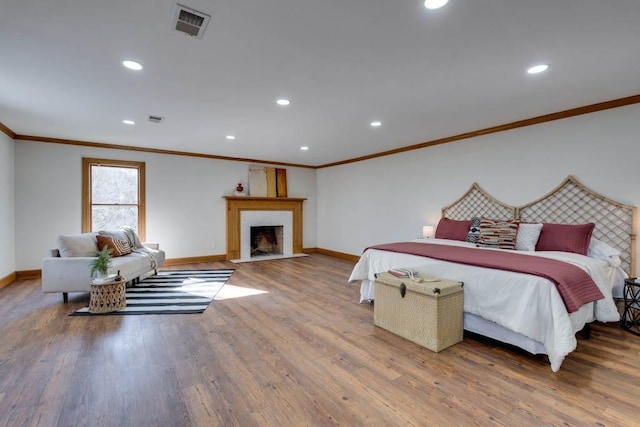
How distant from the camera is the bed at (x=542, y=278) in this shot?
2.24 metres

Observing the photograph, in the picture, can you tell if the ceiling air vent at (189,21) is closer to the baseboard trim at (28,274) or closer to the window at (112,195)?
the window at (112,195)

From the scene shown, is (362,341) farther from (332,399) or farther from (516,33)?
(516,33)

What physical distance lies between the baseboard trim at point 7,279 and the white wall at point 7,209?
44 millimetres

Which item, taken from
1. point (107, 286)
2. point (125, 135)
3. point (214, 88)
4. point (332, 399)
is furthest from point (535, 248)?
point (125, 135)

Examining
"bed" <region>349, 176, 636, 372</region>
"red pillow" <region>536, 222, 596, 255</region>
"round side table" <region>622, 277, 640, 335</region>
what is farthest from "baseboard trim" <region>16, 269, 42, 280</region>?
"round side table" <region>622, 277, 640, 335</region>

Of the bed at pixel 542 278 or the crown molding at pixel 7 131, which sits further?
the crown molding at pixel 7 131

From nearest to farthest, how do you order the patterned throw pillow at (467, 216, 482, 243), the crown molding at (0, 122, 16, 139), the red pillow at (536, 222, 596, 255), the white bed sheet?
the white bed sheet < the red pillow at (536, 222, 596, 255) < the patterned throw pillow at (467, 216, 482, 243) < the crown molding at (0, 122, 16, 139)

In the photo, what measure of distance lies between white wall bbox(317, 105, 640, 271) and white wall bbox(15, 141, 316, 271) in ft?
4.96

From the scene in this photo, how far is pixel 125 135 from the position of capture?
15.8ft

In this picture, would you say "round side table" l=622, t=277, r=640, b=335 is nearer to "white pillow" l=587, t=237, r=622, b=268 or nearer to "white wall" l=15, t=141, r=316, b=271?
"white pillow" l=587, t=237, r=622, b=268

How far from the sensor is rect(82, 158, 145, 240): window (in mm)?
5371

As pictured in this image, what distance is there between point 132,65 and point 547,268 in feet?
12.3

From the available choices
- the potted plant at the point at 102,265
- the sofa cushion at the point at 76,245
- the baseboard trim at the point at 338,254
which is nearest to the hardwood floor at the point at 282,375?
the potted plant at the point at 102,265

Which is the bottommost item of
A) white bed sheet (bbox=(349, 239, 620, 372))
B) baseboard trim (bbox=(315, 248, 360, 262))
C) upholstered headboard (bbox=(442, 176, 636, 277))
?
baseboard trim (bbox=(315, 248, 360, 262))
